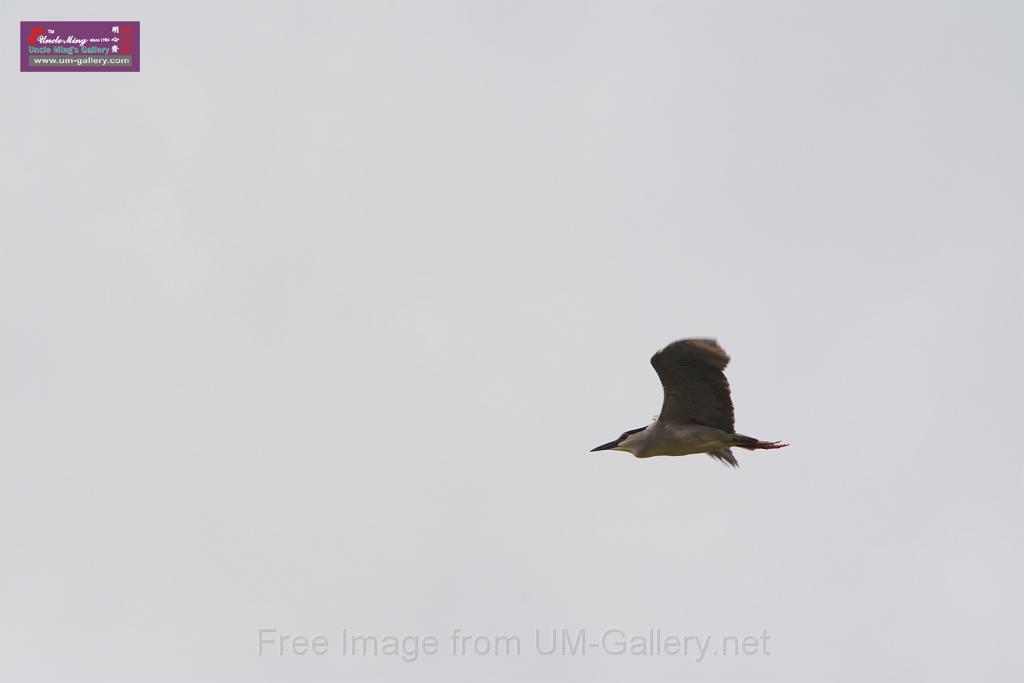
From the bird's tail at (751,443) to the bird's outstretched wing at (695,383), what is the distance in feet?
0.70

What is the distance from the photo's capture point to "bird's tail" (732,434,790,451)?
24062mm

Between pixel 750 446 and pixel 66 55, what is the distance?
1075 inches

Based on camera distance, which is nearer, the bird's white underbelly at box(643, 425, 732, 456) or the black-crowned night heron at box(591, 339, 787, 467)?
the black-crowned night heron at box(591, 339, 787, 467)

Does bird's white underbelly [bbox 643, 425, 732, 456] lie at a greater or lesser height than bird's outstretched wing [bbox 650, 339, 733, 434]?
lesser

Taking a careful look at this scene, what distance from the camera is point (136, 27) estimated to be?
42.1 m

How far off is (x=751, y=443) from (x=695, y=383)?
1.71 metres

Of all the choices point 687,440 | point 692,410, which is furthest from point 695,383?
point 687,440

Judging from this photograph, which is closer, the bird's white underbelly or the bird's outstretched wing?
the bird's outstretched wing

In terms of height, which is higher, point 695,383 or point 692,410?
point 695,383

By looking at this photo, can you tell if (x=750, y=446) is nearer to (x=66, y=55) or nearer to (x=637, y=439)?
(x=637, y=439)

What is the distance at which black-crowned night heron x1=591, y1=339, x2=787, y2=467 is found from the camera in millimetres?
22922

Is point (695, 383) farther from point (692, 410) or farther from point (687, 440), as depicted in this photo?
point (687, 440)

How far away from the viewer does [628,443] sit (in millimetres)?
25641

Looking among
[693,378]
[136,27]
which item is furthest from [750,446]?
[136,27]
